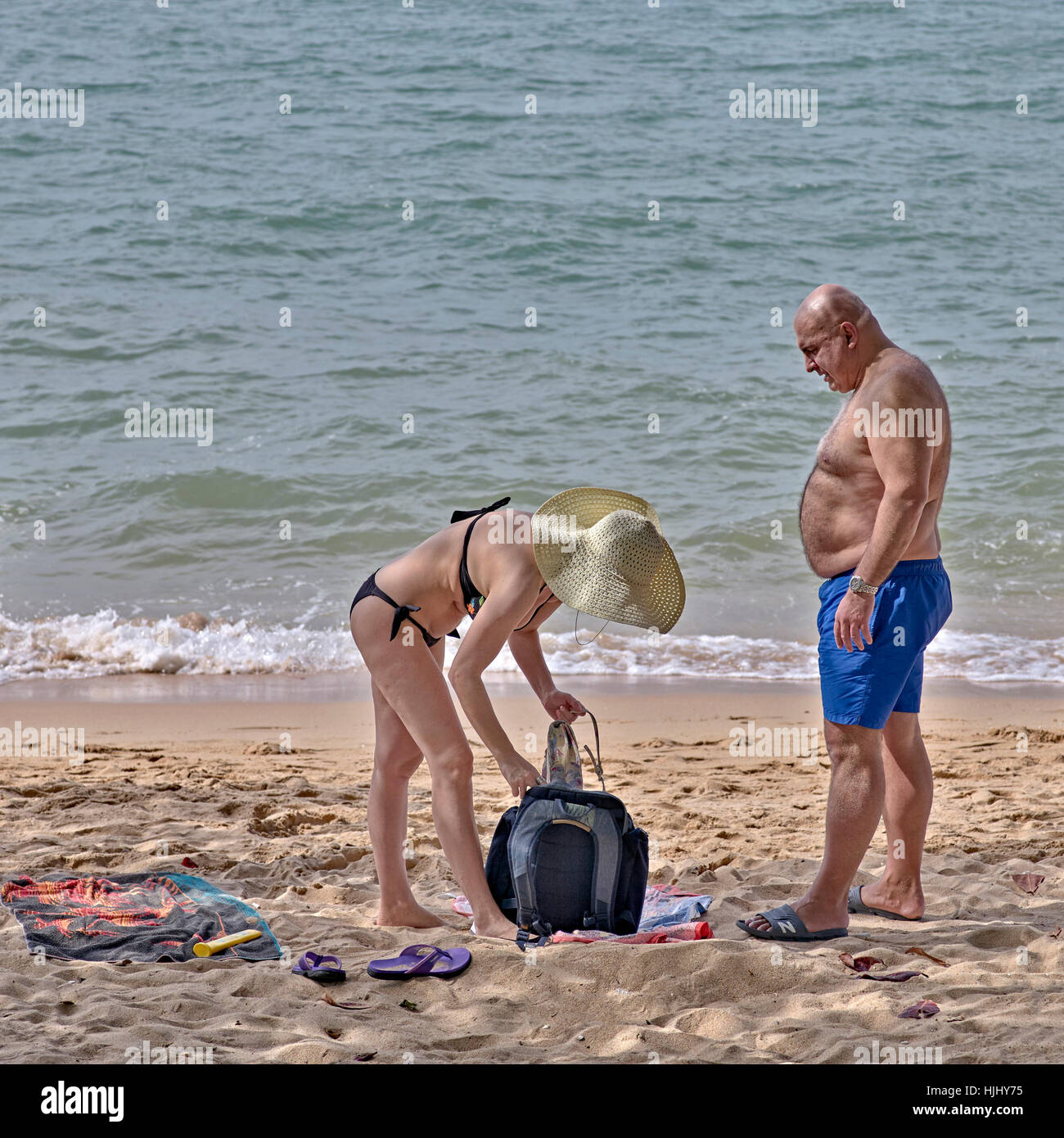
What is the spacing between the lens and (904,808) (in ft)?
11.7

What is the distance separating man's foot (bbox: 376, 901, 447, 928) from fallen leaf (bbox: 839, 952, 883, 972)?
1.19m

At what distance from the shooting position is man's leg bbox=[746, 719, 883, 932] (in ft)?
10.9

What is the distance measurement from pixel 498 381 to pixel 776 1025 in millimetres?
9686

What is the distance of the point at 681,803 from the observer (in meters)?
4.88

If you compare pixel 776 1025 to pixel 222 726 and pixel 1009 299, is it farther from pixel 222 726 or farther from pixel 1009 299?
pixel 1009 299

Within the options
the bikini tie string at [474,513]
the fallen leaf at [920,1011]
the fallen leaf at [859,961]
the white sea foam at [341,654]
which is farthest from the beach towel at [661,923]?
the white sea foam at [341,654]

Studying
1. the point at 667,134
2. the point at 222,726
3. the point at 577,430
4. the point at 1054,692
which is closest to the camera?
the point at 222,726

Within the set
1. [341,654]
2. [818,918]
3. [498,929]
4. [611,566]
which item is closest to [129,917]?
[498,929]

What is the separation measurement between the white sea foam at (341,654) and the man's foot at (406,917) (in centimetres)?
355

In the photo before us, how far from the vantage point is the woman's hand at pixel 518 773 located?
3.06 meters

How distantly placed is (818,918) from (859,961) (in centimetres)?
27

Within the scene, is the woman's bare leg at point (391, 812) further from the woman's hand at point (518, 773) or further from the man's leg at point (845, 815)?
the man's leg at point (845, 815)

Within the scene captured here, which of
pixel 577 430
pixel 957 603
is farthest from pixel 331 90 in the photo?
pixel 957 603

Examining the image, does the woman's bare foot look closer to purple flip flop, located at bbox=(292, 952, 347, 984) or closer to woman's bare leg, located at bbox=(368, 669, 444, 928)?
woman's bare leg, located at bbox=(368, 669, 444, 928)
